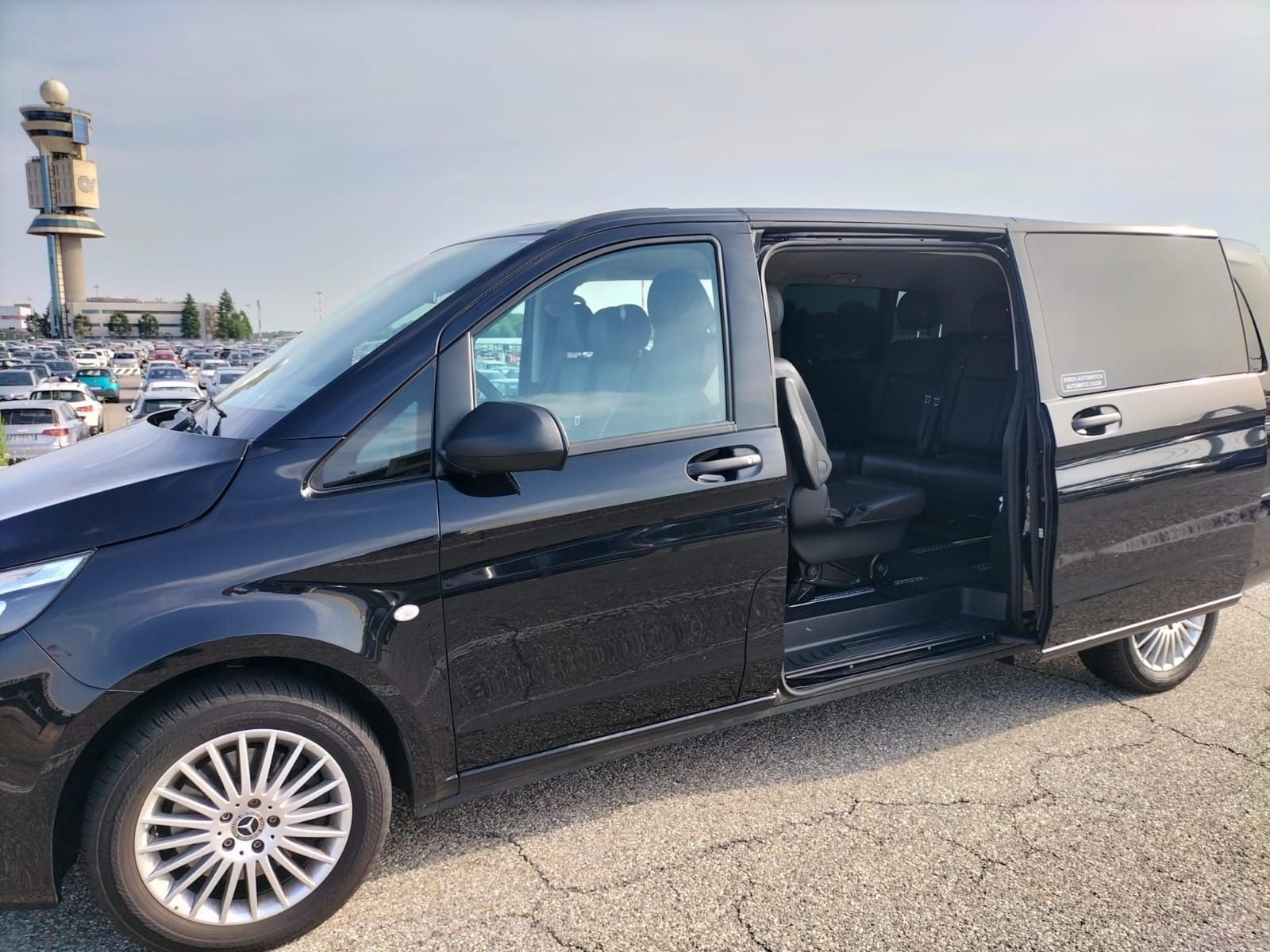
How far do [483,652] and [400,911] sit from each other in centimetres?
76

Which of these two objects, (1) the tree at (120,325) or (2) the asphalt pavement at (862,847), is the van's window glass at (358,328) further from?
(1) the tree at (120,325)

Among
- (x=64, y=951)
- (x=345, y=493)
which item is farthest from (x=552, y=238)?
(x=64, y=951)

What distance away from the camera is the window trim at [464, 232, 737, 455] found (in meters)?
2.62

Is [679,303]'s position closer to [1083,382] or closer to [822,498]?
[822,498]

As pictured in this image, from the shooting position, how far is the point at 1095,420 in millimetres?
3486

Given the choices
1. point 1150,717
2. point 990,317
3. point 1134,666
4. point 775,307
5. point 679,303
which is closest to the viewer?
point 679,303

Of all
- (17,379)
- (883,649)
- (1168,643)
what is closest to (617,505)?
(883,649)

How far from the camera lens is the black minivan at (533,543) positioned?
220 cm

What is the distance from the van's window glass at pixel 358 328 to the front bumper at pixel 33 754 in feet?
2.82

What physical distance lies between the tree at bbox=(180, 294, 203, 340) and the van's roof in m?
150

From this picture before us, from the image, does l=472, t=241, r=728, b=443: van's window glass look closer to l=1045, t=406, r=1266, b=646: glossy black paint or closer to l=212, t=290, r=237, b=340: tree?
l=1045, t=406, r=1266, b=646: glossy black paint

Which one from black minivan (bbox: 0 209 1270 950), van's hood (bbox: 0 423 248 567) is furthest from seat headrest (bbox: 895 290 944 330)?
van's hood (bbox: 0 423 248 567)

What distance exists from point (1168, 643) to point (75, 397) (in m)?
22.0

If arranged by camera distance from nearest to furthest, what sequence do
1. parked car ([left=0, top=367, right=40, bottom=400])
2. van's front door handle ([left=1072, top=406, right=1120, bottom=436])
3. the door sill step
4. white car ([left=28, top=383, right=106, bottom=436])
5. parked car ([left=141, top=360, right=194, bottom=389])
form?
1. the door sill step
2. van's front door handle ([left=1072, top=406, right=1120, bottom=436])
3. white car ([left=28, top=383, right=106, bottom=436])
4. parked car ([left=0, top=367, right=40, bottom=400])
5. parked car ([left=141, top=360, right=194, bottom=389])
